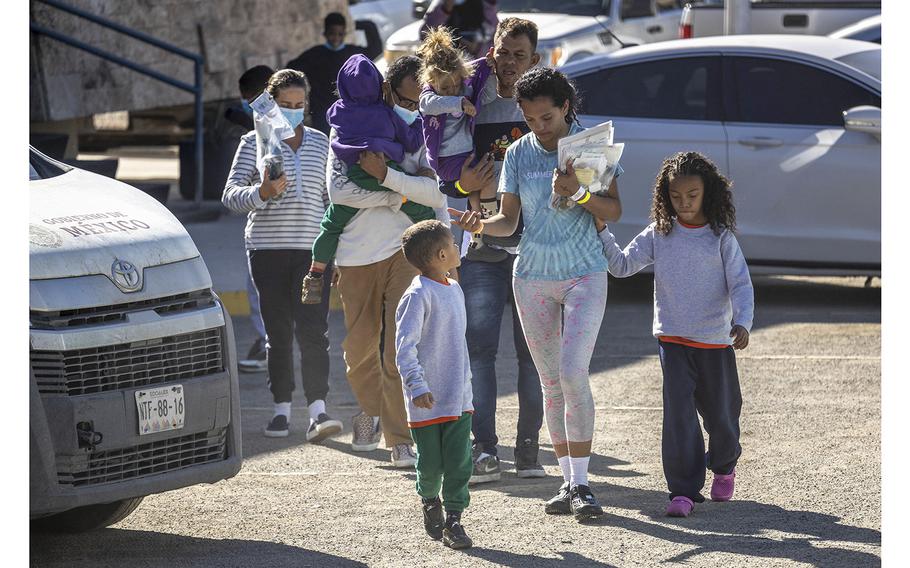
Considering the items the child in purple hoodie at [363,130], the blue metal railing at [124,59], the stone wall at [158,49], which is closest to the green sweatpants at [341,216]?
the child in purple hoodie at [363,130]

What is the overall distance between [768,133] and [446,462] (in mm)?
5472

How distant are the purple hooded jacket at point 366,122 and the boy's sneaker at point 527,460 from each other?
4.39 feet

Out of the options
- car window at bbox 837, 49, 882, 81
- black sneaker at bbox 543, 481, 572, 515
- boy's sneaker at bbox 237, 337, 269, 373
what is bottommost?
black sneaker at bbox 543, 481, 572, 515

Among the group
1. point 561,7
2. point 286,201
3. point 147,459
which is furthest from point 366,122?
point 561,7

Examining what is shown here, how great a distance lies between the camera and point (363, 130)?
6844 mm

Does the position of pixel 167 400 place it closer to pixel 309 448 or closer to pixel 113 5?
pixel 309 448

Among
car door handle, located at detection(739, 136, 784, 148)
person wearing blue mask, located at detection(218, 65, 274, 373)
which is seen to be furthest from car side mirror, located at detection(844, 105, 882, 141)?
person wearing blue mask, located at detection(218, 65, 274, 373)

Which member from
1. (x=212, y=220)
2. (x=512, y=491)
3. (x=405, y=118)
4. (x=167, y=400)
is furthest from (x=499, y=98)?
A: (x=212, y=220)

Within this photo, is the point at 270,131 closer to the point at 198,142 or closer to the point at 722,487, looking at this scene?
the point at 722,487

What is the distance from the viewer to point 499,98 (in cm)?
685

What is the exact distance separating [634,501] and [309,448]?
1.81 metres

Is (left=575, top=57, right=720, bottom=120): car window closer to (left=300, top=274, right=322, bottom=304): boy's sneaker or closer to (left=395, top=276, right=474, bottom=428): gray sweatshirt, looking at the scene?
(left=300, top=274, right=322, bottom=304): boy's sneaker

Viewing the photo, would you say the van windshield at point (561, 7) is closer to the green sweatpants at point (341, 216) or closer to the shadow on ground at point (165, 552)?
the green sweatpants at point (341, 216)

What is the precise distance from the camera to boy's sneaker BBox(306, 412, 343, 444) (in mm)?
7551
